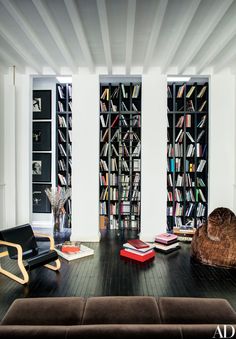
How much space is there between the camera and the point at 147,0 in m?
2.70

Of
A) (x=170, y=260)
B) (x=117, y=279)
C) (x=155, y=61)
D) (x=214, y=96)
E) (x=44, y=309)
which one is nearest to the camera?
(x=44, y=309)

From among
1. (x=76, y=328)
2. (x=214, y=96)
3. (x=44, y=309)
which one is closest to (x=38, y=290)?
(x=44, y=309)

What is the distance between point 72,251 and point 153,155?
232cm

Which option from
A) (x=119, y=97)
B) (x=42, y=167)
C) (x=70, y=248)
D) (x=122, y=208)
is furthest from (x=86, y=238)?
(x=119, y=97)

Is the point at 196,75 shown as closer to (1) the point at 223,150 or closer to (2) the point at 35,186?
(1) the point at 223,150

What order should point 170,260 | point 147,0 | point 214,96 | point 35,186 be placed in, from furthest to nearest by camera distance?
point 35,186 → point 214,96 → point 170,260 → point 147,0

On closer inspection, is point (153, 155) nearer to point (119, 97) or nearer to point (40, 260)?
point (119, 97)

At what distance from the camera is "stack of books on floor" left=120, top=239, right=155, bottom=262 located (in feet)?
12.3


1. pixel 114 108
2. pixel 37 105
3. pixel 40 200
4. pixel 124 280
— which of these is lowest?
pixel 124 280

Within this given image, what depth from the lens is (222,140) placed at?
15.6 feet

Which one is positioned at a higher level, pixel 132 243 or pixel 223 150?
pixel 223 150

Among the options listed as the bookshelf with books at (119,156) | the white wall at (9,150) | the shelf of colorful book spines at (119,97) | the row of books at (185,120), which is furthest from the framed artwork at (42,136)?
the row of books at (185,120)

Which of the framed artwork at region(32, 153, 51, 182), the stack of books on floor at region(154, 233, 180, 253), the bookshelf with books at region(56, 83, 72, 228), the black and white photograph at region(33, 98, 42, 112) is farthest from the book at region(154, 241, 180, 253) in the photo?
the black and white photograph at region(33, 98, 42, 112)

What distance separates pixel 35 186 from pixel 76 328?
5.13 metres
